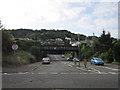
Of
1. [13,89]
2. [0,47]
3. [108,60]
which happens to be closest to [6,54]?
[0,47]

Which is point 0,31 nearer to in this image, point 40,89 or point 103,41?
point 40,89

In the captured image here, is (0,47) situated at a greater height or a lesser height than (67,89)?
greater

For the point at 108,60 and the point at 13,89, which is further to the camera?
the point at 108,60

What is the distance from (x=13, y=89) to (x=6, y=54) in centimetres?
2158

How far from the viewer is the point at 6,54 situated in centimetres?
2984

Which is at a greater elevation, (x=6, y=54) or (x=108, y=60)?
(x=6, y=54)

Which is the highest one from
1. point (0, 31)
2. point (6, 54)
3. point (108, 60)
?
point (0, 31)

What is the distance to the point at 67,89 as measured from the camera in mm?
9203

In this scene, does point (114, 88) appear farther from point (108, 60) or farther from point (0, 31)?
point (108, 60)

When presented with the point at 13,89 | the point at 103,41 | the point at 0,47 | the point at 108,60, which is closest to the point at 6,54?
the point at 0,47

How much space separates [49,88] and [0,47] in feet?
65.1

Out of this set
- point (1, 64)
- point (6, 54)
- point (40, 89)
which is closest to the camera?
point (40, 89)

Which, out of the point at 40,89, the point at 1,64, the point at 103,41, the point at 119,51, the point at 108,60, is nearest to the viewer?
the point at 40,89

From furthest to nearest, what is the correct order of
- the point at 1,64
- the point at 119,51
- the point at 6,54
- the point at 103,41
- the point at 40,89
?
the point at 103,41 < the point at 119,51 < the point at 6,54 < the point at 1,64 < the point at 40,89
